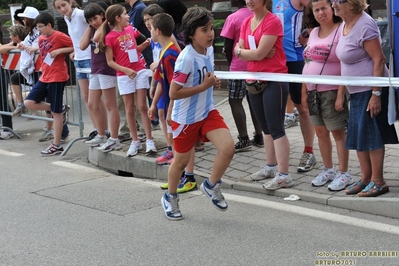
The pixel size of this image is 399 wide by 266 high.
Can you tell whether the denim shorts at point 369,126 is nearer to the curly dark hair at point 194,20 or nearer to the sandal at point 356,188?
the sandal at point 356,188

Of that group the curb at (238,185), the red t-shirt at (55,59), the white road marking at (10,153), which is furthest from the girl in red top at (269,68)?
the white road marking at (10,153)

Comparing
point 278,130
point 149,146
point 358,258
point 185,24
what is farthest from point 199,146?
point 358,258

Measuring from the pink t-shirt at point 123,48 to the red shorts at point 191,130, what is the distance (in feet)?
7.76

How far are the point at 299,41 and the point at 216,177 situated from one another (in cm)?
225

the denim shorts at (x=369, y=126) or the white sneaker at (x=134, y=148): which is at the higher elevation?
the denim shorts at (x=369, y=126)

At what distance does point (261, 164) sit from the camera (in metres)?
7.20

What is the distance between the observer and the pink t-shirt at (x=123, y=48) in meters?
7.80

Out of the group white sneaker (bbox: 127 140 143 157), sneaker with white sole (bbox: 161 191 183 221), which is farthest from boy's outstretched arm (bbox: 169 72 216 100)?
white sneaker (bbox: 127 140 143 157)

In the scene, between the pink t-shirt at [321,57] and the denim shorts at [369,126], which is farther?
the pink t-shirt at [321,57]

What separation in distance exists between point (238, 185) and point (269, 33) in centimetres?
156

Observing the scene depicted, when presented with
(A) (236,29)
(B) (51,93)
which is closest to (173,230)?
(A) (236,29)

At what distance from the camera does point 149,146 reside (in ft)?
26.0

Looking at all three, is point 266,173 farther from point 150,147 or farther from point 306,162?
point 150,147

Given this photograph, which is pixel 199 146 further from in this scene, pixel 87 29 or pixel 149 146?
pixel 87 29
